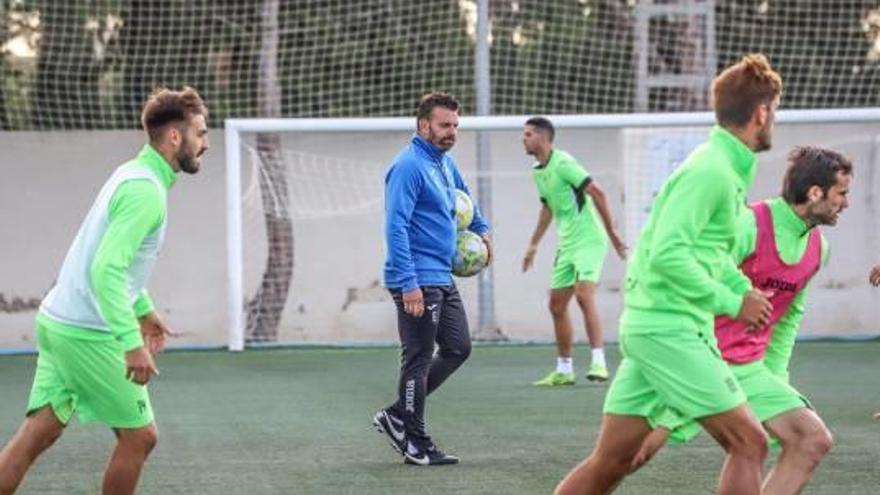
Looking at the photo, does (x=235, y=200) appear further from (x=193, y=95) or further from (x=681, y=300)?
(x=681, y=300)

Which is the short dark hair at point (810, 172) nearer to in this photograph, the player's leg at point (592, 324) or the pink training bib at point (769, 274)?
the pink training bib at point (769, 274)

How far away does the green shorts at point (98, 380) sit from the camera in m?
Result: 7.33

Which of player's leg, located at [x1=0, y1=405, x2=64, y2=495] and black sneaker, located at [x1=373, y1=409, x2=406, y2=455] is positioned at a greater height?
player's leg, located at [x1=0, y1=405, x2=64, y2=495]

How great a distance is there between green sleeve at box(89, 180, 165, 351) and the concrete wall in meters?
12.8

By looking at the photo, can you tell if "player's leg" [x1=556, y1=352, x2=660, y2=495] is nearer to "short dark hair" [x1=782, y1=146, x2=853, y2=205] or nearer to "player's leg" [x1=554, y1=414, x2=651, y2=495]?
"player's leg" [x1=554, y1=414, x2=651, y2=495]

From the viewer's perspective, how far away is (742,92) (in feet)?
22.4

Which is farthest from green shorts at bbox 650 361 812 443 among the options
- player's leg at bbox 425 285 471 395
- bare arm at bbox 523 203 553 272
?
bare arm at bbox 523 203 553 272

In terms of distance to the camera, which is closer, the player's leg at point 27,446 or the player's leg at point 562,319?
the player's leg at point 27,446

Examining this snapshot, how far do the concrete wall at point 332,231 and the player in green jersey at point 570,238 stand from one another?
4.72 metres

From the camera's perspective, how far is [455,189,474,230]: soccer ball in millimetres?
10875

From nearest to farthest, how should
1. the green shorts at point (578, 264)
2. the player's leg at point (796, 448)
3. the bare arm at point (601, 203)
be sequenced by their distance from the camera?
1. the player's leg at point (796, 448)
2. the bare arm at point (601, 203)
3. the green shorts at point (578, 264)

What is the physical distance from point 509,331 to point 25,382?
5.86 m

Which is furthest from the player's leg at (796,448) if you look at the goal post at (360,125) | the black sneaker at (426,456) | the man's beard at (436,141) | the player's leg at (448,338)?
the goal post at (360,125)

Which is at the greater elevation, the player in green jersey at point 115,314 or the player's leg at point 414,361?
the player in green jersey at point 115,314
